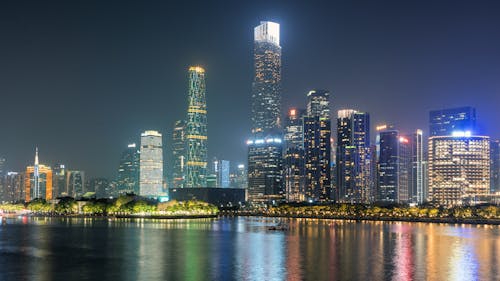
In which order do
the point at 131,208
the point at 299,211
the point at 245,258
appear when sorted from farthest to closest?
the point at 299,211
the point at 131,208
the point at 245,258

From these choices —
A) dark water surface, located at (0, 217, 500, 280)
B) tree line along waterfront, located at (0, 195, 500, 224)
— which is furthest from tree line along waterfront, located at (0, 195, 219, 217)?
dark water surface, located at (0, 217, 500, 280)

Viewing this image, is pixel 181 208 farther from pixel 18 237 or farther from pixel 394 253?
pixel 394 253

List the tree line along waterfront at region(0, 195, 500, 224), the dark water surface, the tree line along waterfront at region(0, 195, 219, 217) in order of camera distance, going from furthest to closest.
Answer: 1. the tree line along waterfront at region(0, 195, 219, 217)
2. the tree line along waterfront at region(0, 195, 500, 224)
3. the dark water surface

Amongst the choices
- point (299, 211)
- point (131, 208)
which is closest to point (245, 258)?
point (131, 208)

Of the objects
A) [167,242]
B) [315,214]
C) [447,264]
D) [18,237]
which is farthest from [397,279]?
[315,214]

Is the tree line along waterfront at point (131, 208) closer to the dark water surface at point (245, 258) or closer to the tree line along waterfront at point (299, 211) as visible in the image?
the tree line along waterfront at point (299, 211)

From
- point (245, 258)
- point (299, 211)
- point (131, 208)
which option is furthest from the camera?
point (299, 211)

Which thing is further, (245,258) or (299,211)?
(299,211)

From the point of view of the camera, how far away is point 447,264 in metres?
53.4

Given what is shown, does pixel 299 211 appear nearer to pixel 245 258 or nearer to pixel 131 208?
pixel 131 208

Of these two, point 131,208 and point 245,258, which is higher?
point 131,208

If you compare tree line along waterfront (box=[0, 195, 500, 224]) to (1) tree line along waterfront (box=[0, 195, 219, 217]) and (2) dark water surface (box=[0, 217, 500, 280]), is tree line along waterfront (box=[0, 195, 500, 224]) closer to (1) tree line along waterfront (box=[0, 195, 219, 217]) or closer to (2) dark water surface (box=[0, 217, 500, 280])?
(1) tree line along waterfront (box=[0, 195, 219, 217])

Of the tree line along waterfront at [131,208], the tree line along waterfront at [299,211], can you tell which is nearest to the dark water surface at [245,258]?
the tree line along waterfront at [299,211]

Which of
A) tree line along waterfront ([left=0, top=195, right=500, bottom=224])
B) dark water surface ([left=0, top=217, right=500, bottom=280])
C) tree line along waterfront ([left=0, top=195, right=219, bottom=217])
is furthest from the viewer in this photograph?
tree line along waterfront ([left=0, top=195, right=219, bottom=217])
